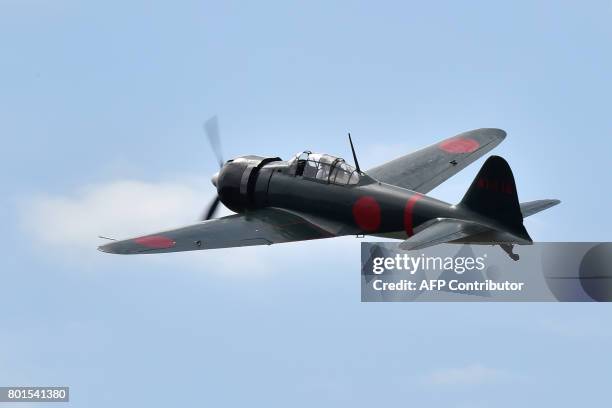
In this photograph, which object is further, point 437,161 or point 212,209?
point 437,161

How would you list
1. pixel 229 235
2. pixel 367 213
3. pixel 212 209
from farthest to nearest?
pixel 212 209, pixel 229 235, pixel 367 213

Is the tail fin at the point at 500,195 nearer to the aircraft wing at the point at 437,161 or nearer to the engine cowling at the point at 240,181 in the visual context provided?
the aircraft wing at the point at 437,161

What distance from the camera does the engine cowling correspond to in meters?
30.8

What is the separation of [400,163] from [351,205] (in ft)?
15.9

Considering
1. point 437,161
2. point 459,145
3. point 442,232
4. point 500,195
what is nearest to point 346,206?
point 442,232

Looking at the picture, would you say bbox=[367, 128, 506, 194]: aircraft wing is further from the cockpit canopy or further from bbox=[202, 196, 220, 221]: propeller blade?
bbox=[202, 196, 220, 221]: propeller blade

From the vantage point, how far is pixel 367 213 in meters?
28.2

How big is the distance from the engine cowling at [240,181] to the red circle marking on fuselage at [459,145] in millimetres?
5323

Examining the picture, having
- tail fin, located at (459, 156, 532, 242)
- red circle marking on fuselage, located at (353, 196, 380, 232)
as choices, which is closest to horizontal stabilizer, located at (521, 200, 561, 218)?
tail fin, located at (459, 156, 532, 242)

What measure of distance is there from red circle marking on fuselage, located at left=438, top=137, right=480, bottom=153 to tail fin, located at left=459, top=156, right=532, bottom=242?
7.70 meters

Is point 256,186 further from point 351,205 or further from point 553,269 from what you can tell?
point 553,269

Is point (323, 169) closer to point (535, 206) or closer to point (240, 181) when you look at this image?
point (240, 181)

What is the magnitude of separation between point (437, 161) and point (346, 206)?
17.4ft

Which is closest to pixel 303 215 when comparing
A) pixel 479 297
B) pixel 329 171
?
pixel 329 171
